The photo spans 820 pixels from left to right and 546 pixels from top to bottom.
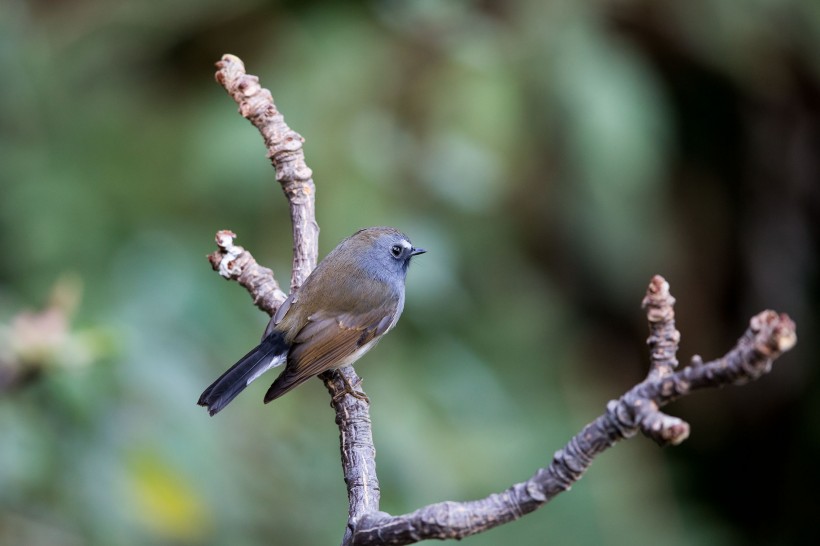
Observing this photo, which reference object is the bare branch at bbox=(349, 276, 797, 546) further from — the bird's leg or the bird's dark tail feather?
the bird's dark tail feather

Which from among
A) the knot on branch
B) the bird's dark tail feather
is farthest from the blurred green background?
the knot on branch

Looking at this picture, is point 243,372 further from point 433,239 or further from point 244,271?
point 433,239

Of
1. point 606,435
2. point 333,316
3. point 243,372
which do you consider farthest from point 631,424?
point 333,316

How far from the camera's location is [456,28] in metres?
4.36

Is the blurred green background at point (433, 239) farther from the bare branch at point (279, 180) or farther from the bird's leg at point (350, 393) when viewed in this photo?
the bird's leg at point (350, 393)

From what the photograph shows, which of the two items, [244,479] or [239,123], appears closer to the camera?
[244,479]

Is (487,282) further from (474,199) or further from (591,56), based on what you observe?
(591,56)

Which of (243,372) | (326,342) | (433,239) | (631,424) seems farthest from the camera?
(433,239)

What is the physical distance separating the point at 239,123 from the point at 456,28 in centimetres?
106

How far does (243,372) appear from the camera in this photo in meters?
2.88

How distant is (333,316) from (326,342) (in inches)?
6.7

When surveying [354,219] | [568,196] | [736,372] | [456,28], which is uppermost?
[456,28]

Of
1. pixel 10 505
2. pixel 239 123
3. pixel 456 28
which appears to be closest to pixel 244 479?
pixel 10 505

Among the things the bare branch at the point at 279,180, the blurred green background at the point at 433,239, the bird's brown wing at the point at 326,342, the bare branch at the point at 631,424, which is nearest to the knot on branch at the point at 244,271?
the bare branch at the point at 279,180
